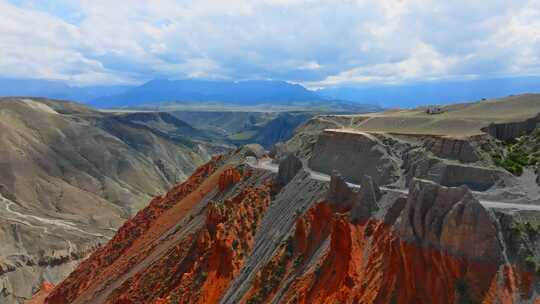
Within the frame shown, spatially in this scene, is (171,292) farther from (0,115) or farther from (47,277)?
(0,115)

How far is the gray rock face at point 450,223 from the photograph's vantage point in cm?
2831

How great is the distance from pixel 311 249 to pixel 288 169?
51.8 ft

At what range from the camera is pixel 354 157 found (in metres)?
51.2

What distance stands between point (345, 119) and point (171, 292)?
170 feet

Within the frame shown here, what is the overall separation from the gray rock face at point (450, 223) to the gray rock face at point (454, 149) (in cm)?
1077

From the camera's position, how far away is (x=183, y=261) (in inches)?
2036

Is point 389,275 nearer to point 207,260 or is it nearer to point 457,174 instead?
point 457,174

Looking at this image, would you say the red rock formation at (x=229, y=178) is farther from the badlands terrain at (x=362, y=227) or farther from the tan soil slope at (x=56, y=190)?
the tan soil slope at (x=56, y=190)

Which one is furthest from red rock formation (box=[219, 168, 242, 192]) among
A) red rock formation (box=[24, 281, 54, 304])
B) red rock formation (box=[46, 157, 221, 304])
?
red rock formation (box=[24, 281, 54, 304])

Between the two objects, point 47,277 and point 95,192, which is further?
point 95,192

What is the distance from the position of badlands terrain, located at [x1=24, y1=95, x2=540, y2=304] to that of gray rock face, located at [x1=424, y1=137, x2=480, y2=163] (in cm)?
11

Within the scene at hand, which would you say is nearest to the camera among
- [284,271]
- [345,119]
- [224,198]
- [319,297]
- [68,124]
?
[319,297]

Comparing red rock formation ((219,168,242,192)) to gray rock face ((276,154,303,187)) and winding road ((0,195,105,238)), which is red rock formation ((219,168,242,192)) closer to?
gray rock face ((276,154,303,187))

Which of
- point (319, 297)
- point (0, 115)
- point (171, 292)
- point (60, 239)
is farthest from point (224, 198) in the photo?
point (0, 115)
